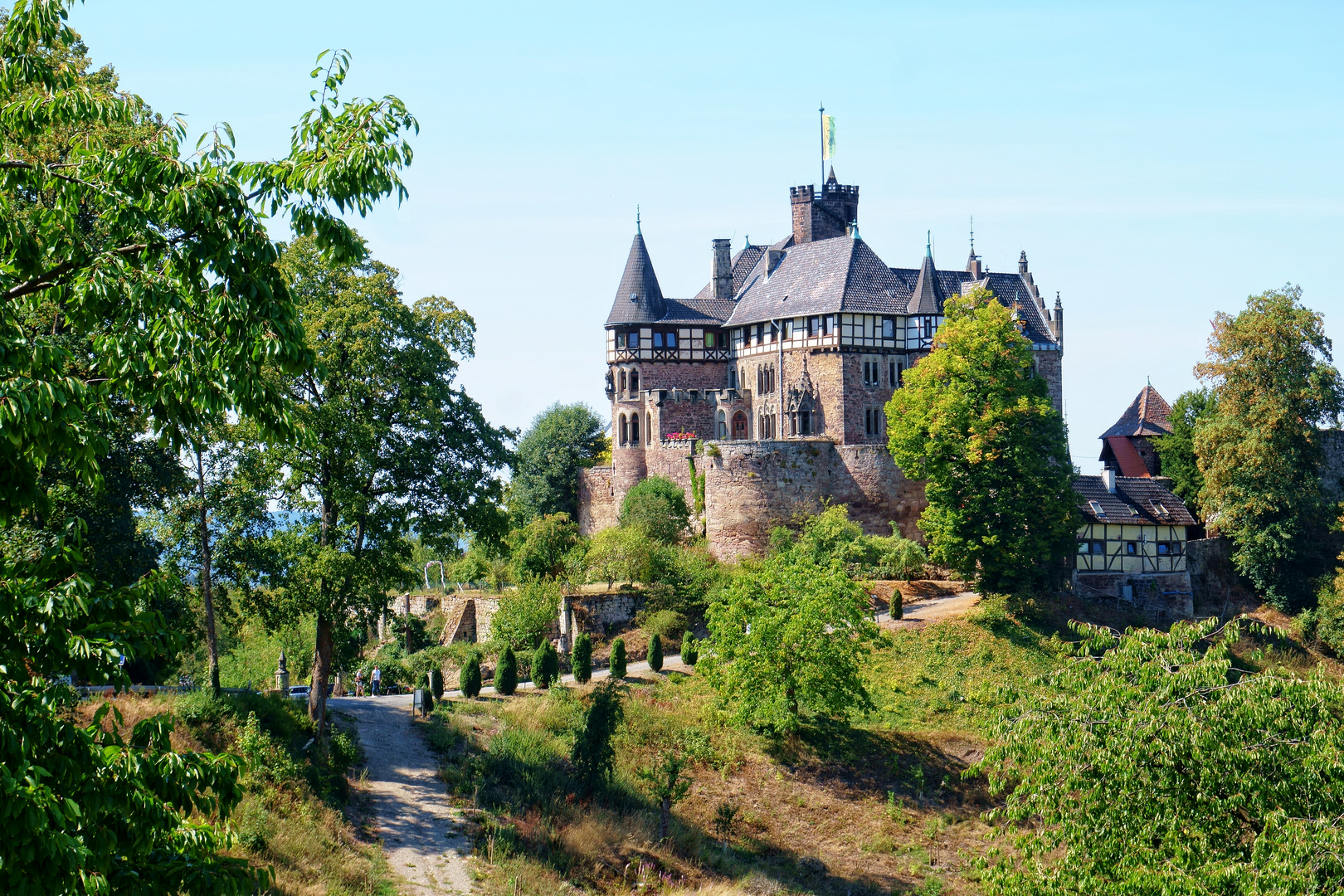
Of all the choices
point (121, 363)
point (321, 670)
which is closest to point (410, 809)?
point (321, 670)

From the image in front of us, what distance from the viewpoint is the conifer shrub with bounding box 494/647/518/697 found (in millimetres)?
34250

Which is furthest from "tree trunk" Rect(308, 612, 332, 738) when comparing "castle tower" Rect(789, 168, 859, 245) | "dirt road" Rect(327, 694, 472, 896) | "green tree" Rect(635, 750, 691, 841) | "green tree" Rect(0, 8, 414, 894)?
"castle tower" Rect(789, 168, 859, 245)

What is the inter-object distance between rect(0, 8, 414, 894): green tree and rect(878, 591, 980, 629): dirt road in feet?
109

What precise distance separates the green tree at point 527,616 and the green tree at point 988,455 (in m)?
13.0

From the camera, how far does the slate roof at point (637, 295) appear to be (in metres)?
56.9

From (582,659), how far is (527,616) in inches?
208

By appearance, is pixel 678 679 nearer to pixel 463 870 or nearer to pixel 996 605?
pixel 996 605

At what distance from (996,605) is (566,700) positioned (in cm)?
1523

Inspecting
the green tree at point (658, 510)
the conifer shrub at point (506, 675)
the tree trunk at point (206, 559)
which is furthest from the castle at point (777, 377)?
the tree trunk at point (206, 559)

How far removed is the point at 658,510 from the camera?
4928 cm

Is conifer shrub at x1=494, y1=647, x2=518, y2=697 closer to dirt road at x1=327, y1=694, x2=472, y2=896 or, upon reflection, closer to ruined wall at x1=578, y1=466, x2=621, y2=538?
Result: dirt road at x1=327, y1=694, x2=472, y2=896

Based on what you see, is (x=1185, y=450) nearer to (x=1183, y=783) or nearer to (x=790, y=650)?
(x=790, y=650)

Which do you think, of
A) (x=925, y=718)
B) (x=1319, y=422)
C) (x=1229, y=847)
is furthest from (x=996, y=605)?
(x=1229, y=847)

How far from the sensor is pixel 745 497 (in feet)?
159
